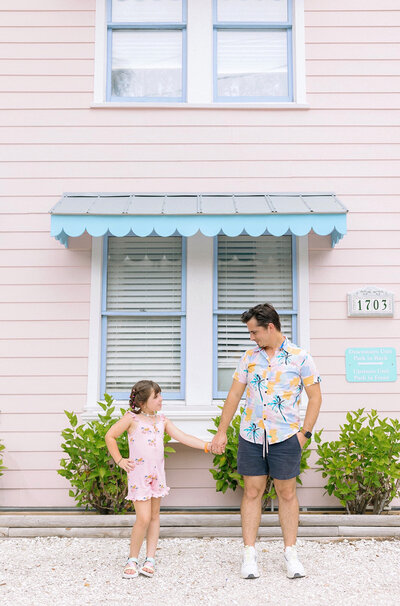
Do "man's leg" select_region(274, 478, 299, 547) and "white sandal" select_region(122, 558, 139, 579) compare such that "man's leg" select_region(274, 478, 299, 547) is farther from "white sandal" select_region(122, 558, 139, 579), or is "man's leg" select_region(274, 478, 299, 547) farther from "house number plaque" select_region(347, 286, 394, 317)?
"house number plaque" select_region(347, 286, 394, 317)

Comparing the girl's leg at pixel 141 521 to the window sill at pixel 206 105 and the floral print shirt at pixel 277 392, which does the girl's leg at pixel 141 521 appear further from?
the window sill at pixel 206 105

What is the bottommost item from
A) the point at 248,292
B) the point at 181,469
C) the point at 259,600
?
the point at 259,600

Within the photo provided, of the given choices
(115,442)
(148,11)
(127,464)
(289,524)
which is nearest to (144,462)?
(127,464)

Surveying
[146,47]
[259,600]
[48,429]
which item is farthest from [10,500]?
[146,47]

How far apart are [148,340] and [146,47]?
295 centimetres

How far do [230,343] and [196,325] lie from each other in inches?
14.7

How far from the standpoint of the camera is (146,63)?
17.9 feet

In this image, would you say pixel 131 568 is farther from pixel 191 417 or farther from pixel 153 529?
pixel 191 417

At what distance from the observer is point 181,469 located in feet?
16.0

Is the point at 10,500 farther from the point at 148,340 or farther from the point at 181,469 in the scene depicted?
the point at 148,340

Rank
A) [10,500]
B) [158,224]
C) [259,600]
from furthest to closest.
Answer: [10,500]
[158,224]
[259,600]

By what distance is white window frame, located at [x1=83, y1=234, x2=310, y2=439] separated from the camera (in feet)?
16.1

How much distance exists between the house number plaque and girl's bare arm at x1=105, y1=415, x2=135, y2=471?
247cm

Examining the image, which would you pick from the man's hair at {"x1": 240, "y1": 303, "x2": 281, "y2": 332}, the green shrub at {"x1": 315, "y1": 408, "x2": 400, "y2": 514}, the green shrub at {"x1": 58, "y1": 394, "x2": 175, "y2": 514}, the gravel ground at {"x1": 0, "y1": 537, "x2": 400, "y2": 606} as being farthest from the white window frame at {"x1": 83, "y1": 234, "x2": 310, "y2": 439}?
the man's hair at {"x1": 240, "y1": 303, "x2": 281, "y2": 332}
